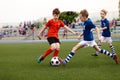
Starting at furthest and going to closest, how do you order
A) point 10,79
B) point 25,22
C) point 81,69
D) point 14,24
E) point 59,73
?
point 14,24 → point 25,22 → point 81,69 → point 59,73 → point 10,79

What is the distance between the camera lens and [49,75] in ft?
27.2

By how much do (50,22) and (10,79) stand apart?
10.7 ft

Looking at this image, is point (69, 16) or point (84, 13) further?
point (69, 16)

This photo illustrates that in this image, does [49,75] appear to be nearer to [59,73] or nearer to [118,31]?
[59,73]

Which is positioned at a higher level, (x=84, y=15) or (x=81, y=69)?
(x=84, y=15)

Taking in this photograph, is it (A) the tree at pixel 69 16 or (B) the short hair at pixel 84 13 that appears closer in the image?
(B) the short hair at pixel 84 13

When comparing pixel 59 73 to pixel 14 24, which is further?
pixel 14 24

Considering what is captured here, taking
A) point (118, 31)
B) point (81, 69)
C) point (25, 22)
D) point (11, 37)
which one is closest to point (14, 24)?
point (25, 22)

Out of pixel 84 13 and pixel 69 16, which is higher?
pixel 84 13

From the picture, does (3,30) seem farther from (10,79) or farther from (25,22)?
(10,79)

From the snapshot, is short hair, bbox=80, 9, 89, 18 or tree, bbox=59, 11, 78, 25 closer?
short hair, bbox=80, 9, 89, 18

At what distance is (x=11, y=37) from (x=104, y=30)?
88.0 ft

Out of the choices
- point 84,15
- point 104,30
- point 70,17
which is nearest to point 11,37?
point 70,17

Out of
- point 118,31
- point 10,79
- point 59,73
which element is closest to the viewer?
point 10,79
